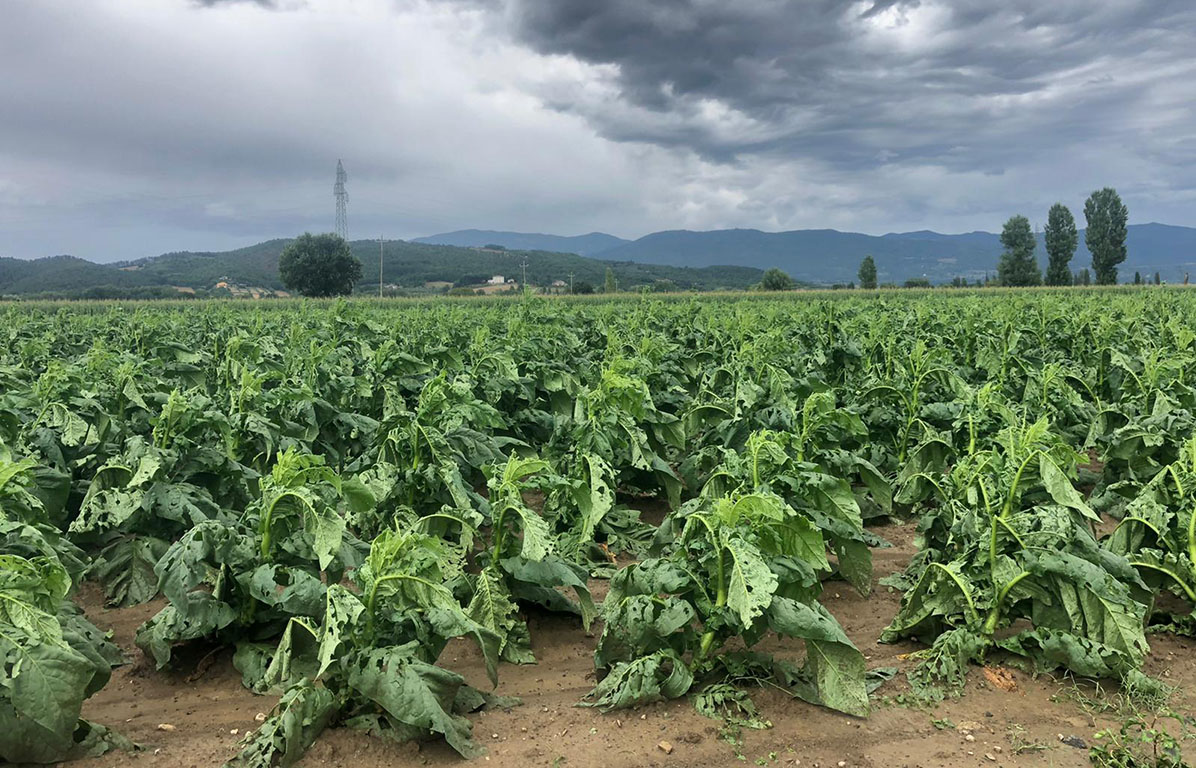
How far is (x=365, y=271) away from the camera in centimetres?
11238

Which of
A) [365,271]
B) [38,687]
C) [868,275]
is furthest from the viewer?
[365,271]

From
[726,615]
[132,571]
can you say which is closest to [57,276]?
[132,571]

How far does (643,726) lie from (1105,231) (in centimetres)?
11304

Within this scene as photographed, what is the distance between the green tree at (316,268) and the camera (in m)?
88.6

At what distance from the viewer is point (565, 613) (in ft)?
15.9

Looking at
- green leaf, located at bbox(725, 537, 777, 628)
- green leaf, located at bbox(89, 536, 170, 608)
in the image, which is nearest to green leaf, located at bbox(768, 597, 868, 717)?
green leaf, located at bbox(725, 537, 777, 628)

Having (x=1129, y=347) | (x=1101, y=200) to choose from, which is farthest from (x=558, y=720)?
(x=1101, y=200)

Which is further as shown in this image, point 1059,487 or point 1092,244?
point 1092,244

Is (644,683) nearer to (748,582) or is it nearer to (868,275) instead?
(748,582)

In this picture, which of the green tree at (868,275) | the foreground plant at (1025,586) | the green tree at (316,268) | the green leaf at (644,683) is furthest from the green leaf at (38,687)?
the green tree at (316,268)

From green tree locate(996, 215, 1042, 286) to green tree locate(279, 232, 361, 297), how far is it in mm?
78968

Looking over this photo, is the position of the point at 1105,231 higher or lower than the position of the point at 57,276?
higher

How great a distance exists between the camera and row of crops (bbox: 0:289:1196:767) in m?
3.39

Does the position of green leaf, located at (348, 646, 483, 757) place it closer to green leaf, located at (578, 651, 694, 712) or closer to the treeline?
green leaf, located at (578, 651, 694, 712)
